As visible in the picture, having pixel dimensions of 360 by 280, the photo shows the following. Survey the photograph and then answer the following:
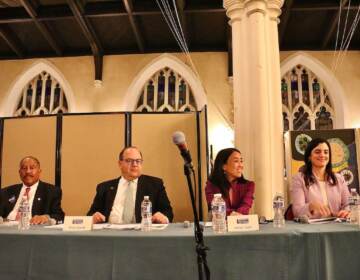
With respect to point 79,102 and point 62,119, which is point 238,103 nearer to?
point 62,119

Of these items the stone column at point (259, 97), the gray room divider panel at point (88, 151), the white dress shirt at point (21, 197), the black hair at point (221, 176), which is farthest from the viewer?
the gray room divider panel at point (88, 151)

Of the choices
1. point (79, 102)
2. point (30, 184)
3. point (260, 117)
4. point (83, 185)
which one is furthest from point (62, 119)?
point (79, 102)

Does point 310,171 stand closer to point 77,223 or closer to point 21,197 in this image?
point 77,223

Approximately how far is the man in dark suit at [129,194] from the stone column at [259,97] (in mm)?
1279

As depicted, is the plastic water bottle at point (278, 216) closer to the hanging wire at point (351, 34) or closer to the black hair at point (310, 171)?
the black hair at point (310, 171)

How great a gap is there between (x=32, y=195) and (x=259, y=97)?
2.39 meters

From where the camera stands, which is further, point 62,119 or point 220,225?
point 62,119

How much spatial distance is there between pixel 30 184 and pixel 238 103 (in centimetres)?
225

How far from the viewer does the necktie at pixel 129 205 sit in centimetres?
268

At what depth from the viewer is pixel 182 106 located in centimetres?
792

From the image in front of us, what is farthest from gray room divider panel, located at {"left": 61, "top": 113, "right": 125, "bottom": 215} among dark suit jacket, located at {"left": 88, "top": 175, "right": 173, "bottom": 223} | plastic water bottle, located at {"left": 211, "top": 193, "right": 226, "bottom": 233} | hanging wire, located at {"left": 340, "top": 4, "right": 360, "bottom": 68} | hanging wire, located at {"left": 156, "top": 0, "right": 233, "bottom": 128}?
hanging wire, located at {"left": 340, "top": 4, "right": 360, "bottom": 68}

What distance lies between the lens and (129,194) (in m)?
2.77

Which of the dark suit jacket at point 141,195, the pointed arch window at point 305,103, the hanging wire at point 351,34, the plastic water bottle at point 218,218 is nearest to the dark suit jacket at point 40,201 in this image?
the dark suit jacket at point 141,195

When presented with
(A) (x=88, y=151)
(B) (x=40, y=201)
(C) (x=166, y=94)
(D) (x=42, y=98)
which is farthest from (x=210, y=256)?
(D) (x=42, y=98)
